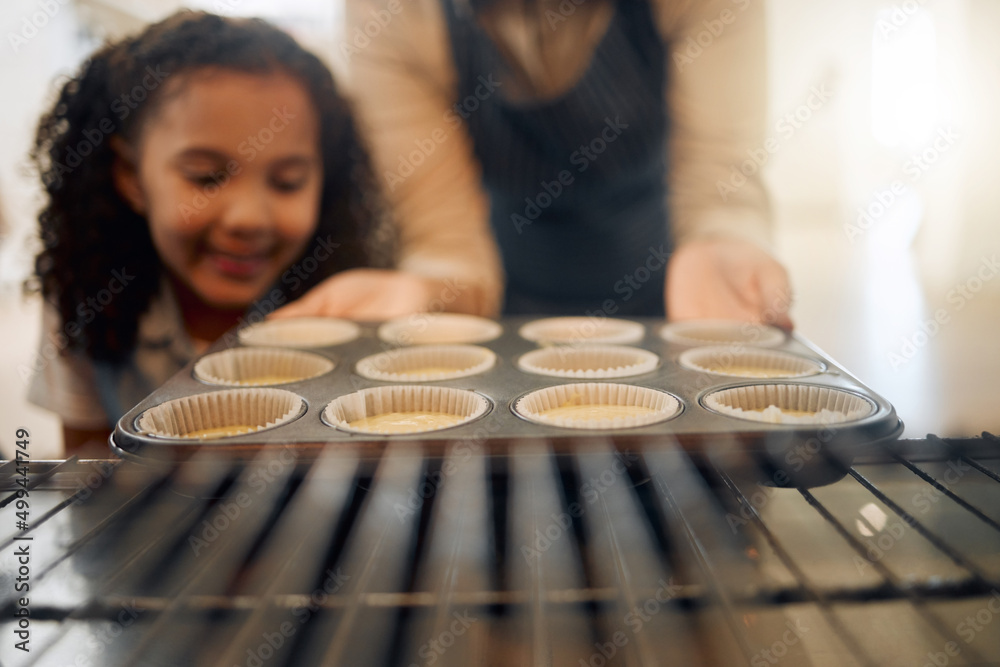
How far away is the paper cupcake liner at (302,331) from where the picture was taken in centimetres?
171

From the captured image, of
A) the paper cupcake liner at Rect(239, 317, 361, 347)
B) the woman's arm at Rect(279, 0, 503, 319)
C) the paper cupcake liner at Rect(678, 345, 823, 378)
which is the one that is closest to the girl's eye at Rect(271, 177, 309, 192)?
the woman's arm at Rect(279, 0, 503, 319)

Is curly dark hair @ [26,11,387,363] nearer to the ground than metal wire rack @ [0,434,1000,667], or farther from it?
farther from it

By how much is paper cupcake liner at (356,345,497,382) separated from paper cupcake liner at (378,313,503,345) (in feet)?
0.17

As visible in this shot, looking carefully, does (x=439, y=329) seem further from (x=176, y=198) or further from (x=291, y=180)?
(x=176, y=198)

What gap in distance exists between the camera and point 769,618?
28.6 inches

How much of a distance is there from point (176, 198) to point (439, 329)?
0.80 meters

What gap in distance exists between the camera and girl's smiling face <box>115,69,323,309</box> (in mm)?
1783

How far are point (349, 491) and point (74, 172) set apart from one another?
1.43m

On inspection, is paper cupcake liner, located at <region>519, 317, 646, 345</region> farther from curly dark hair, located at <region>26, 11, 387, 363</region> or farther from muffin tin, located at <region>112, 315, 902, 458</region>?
curly dark hair, located at <region>26, 11, 387, 363</region>

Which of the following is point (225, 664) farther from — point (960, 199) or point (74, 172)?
point (960, 199)

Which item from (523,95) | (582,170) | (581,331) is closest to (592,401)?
(581,331)

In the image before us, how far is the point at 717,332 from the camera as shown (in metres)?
1.70

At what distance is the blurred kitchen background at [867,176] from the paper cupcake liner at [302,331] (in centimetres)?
73

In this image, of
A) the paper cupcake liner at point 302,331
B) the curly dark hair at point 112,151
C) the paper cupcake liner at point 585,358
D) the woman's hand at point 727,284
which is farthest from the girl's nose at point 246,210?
the woman's hand at point 727,284
